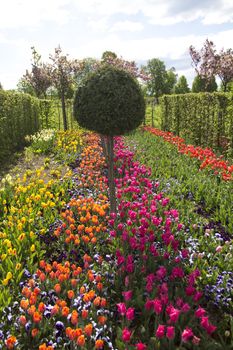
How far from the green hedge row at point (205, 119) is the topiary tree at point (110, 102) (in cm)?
687

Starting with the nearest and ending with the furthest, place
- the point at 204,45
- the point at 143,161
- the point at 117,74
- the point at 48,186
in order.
Answer: the point at 117,74
the point at 48,186
the point at 143,161
the point at 204,45

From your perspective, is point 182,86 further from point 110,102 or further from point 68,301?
point 68,301

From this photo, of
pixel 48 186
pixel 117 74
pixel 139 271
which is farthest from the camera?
pixel 48 186

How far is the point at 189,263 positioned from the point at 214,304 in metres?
0.68

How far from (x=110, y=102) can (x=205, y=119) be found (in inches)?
407

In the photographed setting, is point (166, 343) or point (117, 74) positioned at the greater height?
point (117, 74)

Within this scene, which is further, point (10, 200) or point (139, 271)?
point (10, 200)

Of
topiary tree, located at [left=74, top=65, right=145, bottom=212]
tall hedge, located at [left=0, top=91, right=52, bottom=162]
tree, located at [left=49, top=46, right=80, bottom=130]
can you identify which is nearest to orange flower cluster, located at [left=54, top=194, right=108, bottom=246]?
topiary tree, located at [left=74, top=65, right=145, bottom=212]

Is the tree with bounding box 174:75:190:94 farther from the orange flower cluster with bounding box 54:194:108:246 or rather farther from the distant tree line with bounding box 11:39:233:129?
the orange flower cluster with bounding box 54:194:108:246

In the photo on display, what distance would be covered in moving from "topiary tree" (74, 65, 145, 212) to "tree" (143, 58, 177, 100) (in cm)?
5512

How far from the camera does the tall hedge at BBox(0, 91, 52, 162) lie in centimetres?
1290

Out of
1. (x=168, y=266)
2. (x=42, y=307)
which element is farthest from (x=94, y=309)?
(x=168, y=266)

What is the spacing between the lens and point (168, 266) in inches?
157

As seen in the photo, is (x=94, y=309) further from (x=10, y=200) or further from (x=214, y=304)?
(x=10, y=200)
